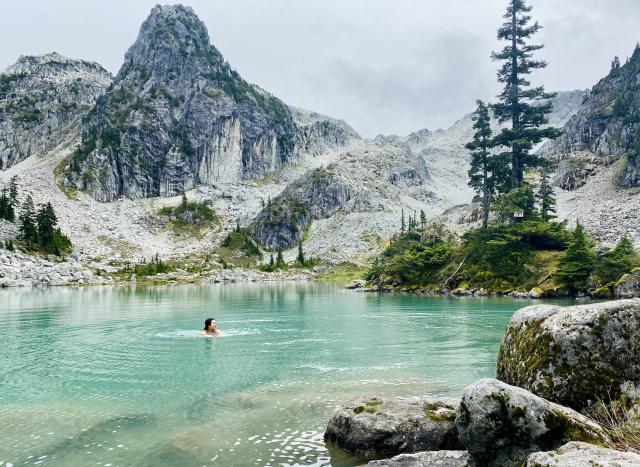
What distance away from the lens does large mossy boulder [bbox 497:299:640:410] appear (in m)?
11.8

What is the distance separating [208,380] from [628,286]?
53.6 metres

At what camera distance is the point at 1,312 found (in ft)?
166

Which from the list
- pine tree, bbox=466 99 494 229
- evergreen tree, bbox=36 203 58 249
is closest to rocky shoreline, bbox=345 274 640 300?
pine tree, bbox=466 99 494 229

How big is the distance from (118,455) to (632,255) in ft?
222

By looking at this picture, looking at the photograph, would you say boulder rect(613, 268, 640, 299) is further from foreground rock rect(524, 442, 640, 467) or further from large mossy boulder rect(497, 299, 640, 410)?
foreground rock rect(524, 442, 640, 467)

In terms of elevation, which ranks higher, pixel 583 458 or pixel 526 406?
pixel 583 458

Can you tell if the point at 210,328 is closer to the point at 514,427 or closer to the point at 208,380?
the point at 208,380

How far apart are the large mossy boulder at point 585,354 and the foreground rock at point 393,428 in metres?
2.74

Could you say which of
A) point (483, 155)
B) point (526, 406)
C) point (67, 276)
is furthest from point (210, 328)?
point (67, 276)

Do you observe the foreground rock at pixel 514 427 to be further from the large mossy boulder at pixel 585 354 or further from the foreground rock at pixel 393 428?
the large mossy boulder at pixel 585 354

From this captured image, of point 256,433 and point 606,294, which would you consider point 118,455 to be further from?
point 606,294

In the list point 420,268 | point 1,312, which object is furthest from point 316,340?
point 420,268

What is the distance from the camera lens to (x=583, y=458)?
6270 mm

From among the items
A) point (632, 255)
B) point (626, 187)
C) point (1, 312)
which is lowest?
point (1, 312)
